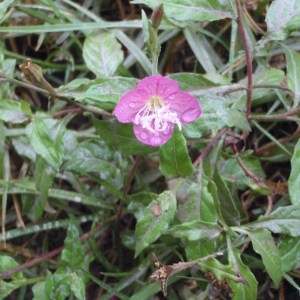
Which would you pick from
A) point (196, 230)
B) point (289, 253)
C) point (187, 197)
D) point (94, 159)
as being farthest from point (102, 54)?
point (289, 253)

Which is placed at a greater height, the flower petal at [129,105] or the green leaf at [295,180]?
the flower petal at [129,105]

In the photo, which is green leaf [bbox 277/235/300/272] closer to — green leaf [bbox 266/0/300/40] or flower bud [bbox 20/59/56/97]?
green leaf [bbox 266/0/300/40]

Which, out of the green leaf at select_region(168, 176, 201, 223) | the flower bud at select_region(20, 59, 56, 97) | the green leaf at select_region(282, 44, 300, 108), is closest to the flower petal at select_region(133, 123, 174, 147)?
the green leaf at select_region(168, 176, 201, 223)

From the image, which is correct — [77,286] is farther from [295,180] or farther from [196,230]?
[295,180]

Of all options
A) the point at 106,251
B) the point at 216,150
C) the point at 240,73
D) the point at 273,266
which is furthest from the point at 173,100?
the point at 106,251

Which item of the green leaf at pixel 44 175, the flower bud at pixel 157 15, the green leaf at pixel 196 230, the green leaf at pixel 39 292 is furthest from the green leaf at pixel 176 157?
the green leaf at pixel 39 292

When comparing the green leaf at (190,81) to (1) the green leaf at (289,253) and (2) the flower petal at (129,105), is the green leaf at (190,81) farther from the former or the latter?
(1) the green leaf at (289,253)

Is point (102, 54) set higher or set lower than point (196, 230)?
higher

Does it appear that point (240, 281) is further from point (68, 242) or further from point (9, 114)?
point (9, 114)
